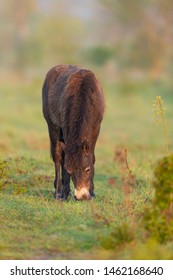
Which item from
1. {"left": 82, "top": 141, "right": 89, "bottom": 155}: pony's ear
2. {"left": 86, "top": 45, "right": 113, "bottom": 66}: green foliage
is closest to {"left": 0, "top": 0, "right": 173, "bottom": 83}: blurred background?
{"left": 86, "top": 45, "right": 113, "bottom": 66}: green foliage

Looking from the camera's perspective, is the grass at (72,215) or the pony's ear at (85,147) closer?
the grass at (72,215)

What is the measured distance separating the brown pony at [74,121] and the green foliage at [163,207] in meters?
2.29

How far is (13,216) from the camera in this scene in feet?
27.2

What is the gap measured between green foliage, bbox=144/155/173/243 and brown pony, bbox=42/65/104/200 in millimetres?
2290

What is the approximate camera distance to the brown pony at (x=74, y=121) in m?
9.14

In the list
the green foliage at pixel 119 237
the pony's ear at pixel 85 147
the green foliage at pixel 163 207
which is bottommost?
the green foliage at pixel 119 237

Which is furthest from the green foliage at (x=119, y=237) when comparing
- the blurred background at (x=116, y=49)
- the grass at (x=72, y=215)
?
the blurred background at (x=116, y=49)

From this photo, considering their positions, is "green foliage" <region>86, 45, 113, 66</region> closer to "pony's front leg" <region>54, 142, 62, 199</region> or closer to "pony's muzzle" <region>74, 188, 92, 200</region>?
"pony's front leg" <region>54, 142, 62, 199</region>

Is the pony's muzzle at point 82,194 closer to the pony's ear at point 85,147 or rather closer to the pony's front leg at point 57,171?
the pony's ear at point 85,147

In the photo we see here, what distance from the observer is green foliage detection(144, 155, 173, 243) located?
6.82 metres

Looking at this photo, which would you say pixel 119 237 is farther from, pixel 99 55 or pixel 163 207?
pixel 99 55

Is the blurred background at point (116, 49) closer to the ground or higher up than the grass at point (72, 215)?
higher up
